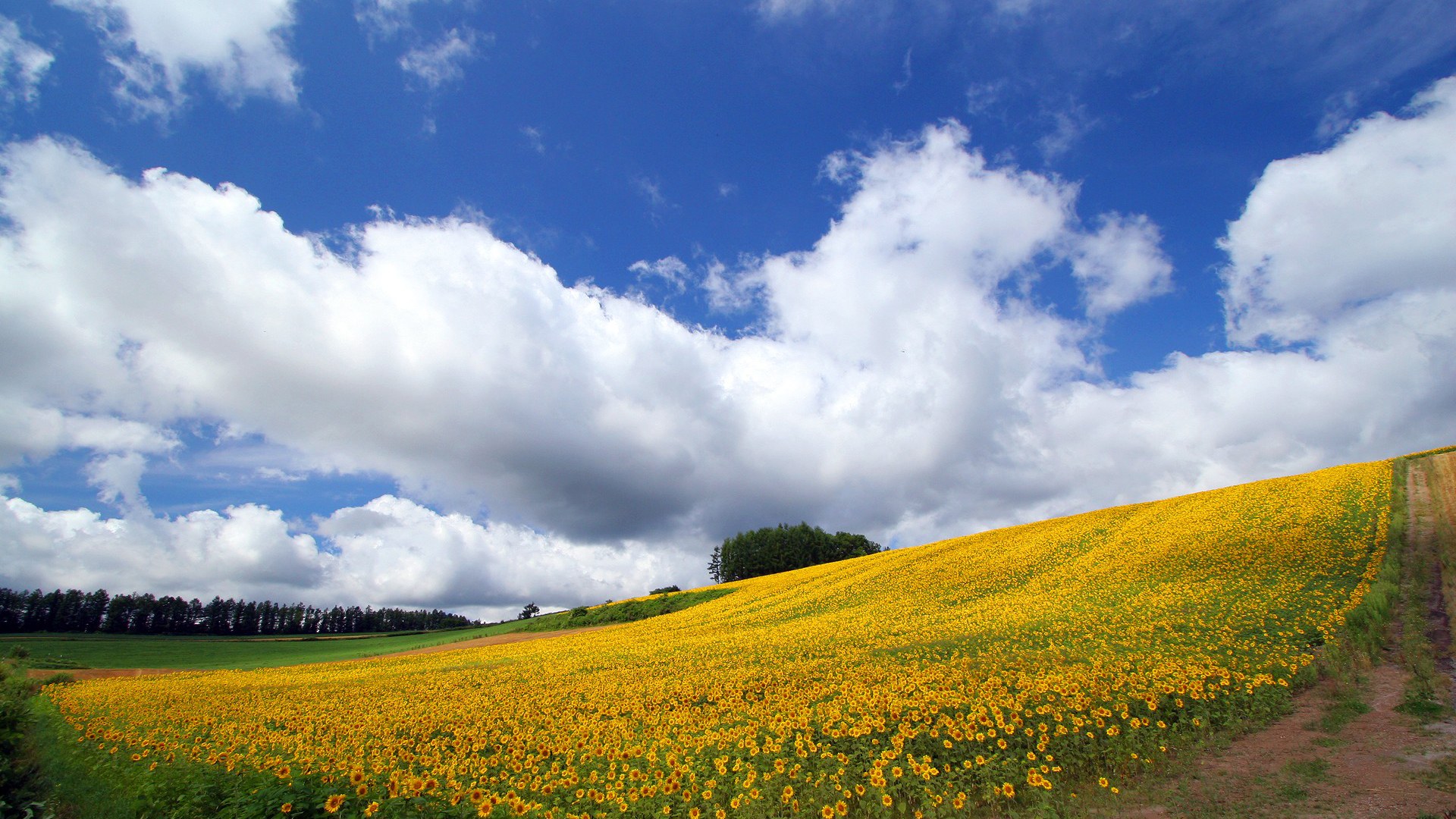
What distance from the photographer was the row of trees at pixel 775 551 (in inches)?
4402

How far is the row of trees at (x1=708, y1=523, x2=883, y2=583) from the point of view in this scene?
367 feet

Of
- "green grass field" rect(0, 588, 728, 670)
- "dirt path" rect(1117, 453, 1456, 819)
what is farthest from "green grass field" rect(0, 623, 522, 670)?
"dirt path" rect(1117, 453, 1456, 819)

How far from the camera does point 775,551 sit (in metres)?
113

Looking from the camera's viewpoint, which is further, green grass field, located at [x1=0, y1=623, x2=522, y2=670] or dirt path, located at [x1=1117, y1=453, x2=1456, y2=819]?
green grass field, located at [x1=0, y1=623, x2=522, y2=670]

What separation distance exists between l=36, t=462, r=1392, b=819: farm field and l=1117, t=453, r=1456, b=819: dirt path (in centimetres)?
68

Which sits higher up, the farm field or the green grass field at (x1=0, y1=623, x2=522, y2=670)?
the farm field

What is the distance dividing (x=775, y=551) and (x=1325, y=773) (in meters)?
107

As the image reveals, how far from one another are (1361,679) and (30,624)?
161m

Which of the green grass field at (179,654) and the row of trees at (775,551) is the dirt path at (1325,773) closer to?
the green grass field at (179,654)

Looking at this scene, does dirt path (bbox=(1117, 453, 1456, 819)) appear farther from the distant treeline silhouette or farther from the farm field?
the distant treeline silhouette

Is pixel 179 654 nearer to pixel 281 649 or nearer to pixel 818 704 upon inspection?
pixel 281 649

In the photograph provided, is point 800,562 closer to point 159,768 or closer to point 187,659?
point 187,659

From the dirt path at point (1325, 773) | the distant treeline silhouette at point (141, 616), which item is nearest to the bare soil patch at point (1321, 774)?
the dirt path at point (1325, 773)

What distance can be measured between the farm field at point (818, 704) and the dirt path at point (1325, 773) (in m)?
0.68
